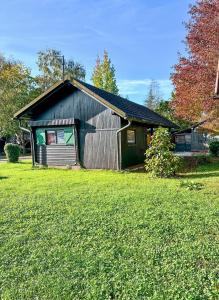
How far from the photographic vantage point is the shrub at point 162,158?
9711mm

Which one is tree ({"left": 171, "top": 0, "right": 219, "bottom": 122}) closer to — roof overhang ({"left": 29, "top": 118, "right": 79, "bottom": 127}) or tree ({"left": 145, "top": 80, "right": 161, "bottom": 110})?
roof overhang ({"left": 29, "top": 118, "right": 79, "bottom": 127})

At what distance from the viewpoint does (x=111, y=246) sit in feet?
12.4

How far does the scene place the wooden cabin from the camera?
12.2 metres

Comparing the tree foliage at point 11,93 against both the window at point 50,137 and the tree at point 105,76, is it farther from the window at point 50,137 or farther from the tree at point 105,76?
the window at point 50,137

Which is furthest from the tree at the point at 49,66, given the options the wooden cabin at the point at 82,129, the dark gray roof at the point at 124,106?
the wooden cabin at the point at 82,129

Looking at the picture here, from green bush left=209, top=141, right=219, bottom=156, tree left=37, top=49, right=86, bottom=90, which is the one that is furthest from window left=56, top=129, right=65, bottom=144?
tree left=37, top=49, right=86, bottom=90

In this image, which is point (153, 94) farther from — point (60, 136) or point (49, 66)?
point (60, 136)

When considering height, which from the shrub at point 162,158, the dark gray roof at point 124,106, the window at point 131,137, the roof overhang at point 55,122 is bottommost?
the shrub at point 162,158

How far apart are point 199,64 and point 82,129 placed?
7101mm


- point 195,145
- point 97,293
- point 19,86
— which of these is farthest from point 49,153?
point 195,145

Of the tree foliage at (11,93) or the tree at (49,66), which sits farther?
the tree at (49,66)

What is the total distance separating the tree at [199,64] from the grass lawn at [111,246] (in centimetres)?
834

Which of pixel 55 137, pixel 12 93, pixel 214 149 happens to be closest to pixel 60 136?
pixel 55 137

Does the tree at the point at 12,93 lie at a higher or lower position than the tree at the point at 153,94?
lower
